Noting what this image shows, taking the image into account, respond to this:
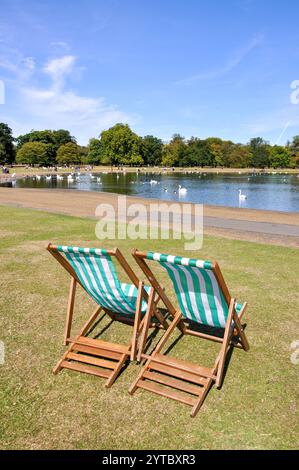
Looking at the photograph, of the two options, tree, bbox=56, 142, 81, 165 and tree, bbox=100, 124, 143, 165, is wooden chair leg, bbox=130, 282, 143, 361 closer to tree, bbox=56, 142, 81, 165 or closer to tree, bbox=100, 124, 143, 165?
tree, bbox=100, 124, 143, 165

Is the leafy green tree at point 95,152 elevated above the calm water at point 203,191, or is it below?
above

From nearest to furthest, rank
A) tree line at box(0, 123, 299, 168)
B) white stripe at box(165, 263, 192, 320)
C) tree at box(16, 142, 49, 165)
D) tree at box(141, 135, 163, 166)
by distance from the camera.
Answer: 1. white stripe at box(165, 263, 192, 320)
2. tree at box(16, 142, 49, 165)
3. tree line at box(0, 123, 299, 168)
4. tree at box(141, 135, 163, 166)

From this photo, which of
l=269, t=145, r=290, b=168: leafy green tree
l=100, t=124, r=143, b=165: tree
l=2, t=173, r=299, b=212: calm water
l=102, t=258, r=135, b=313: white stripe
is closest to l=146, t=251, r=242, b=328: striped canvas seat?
l=102, t=258, r=135, b=313: white stripe

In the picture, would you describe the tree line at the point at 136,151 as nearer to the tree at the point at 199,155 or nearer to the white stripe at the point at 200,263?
the tree at the point at 199,155

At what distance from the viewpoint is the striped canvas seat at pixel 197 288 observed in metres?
3.49

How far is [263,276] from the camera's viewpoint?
23.6ft

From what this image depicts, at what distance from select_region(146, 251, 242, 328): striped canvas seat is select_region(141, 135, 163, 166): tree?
12552 cm

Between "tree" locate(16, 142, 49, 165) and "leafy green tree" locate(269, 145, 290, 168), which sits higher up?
"leafy green tree" locate(269, 145, 290, 168)

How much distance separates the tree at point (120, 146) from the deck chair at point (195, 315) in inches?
4365

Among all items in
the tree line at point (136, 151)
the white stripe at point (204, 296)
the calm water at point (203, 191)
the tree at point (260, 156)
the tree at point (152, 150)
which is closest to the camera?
the white stripe at point (204, 296)

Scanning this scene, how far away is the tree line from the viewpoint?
10750cm

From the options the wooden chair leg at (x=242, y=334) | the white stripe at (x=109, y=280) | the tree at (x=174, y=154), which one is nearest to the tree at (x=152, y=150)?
the tree at (x=174, y=154)

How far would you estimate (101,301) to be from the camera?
14.5 ft

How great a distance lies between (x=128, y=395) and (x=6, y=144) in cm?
11250
